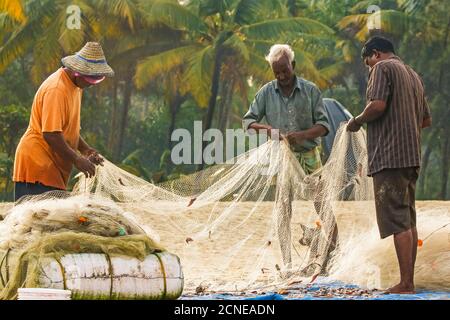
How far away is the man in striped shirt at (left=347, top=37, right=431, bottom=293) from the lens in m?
6.49

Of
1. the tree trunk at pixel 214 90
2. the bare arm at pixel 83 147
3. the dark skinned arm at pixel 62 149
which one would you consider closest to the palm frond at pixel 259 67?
the tree trunk at pixel 214 90

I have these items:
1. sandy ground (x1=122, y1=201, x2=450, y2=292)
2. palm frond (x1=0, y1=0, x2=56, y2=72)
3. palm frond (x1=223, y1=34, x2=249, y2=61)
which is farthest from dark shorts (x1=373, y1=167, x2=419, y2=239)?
palm frond (x1=0, y1=0, x2=56, y2=72)

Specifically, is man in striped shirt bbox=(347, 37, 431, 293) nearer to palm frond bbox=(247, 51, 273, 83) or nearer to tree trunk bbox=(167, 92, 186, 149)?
palm frond bbox=(247, 51, 273, 83)

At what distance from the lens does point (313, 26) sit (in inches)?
1151

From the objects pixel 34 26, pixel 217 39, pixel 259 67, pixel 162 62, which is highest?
pixel 34 26

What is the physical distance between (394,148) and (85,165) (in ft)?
6.45

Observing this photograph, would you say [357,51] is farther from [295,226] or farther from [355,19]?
[295,226]

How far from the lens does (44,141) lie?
676 centimetres

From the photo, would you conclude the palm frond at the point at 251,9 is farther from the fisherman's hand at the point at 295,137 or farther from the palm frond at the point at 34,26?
the fisherman's hand at the point at 295,137

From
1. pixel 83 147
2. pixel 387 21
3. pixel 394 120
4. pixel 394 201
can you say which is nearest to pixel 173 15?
pixel 387 21

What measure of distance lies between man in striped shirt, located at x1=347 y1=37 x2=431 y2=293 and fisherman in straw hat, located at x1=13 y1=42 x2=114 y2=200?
5.84 feet

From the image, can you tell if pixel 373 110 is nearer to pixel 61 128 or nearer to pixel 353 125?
pixel 353 125
